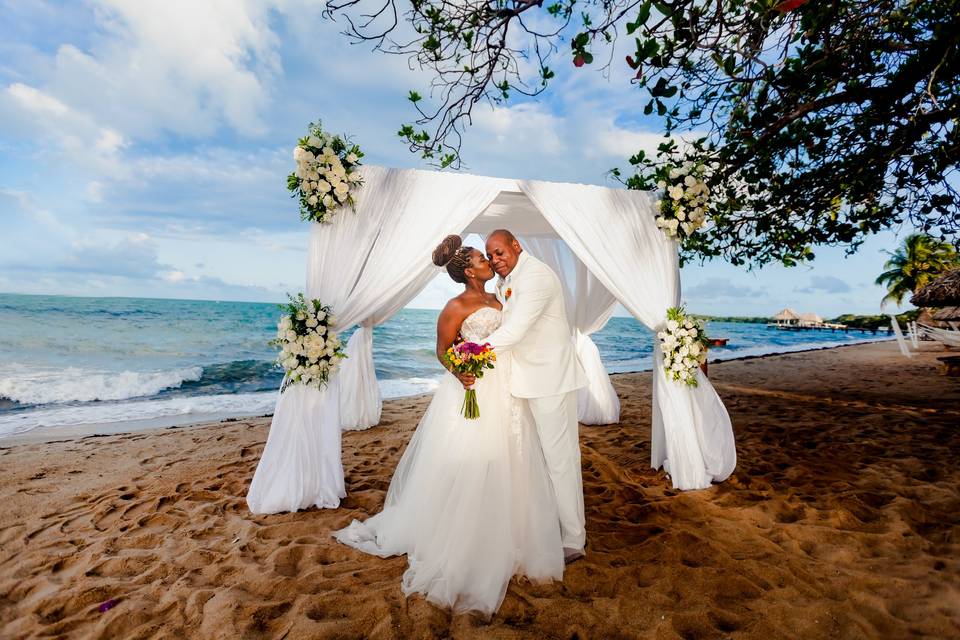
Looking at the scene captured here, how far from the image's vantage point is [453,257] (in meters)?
2.78

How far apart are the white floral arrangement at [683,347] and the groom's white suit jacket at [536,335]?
5.02ft

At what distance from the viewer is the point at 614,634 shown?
207cm

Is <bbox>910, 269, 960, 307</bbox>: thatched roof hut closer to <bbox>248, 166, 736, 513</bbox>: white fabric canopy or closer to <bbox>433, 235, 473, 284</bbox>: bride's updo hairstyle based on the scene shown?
<bbox>248, 166, 736, 513</bbox>: white fabric canopy

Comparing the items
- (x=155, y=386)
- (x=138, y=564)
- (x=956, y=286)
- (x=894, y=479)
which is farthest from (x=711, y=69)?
(x=155, y=386)

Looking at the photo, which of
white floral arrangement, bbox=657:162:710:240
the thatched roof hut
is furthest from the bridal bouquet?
the thatched roof hut

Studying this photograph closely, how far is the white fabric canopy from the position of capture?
366cm

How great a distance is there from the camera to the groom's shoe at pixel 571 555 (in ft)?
9.00

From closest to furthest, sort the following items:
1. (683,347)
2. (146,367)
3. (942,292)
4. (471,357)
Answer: (471,357) < (683,347) < (942,292) < (146,367)

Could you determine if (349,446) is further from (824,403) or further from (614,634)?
(824,403)

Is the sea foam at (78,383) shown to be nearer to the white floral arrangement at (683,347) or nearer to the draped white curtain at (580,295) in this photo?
the draped white curtain at (580,295)

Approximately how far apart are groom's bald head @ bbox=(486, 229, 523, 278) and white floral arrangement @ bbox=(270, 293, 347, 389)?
4.98 ft

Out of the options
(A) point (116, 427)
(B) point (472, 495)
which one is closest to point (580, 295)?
(B) point (472, 495)

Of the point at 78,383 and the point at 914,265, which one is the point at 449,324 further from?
the point at 914,265

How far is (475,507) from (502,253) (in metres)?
1.51
